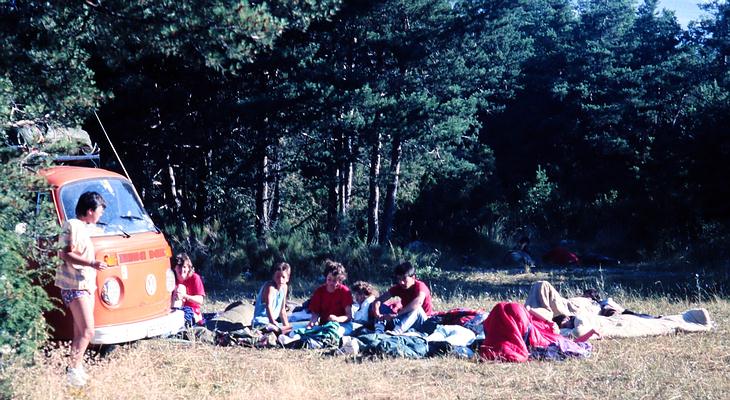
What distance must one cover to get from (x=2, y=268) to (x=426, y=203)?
2268cm

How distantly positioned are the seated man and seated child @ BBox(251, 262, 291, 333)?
1.14 metres

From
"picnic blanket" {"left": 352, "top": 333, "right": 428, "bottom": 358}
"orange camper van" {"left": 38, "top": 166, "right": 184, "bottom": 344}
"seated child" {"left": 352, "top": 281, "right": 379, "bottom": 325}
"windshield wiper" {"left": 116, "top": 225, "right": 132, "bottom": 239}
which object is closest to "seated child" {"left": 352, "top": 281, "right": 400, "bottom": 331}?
"seated child" {"left": 352, "top": 281, "right": 379, "bottom": 325}

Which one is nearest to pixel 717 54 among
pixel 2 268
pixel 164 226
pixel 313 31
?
pixel 313 31

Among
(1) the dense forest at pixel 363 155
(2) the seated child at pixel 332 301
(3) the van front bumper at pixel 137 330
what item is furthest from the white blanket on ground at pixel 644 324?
(1) the dense forest at pixel 363 155

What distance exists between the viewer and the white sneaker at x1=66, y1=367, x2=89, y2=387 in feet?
22.5

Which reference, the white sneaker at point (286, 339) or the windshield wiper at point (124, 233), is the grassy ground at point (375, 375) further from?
the windshield wiper at point (124, 233)

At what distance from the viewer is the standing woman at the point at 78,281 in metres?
7.06

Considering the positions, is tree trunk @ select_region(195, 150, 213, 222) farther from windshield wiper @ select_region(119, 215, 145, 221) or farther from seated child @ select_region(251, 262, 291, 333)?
windshield wiper @ select_region(119, 215, 145, 221)

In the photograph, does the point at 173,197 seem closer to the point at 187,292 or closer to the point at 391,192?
the point at 391,192

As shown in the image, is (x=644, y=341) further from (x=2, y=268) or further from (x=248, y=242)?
(x=248, y=242)

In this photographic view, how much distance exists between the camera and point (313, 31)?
21.4 m

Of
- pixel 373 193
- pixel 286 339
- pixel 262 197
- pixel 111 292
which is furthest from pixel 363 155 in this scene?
pixel 111 292

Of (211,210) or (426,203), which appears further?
(426,203)

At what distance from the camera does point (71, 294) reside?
7219mm
